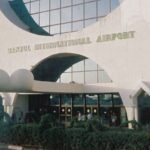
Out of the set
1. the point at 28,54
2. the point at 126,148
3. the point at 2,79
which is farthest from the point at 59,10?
the point at 126,148

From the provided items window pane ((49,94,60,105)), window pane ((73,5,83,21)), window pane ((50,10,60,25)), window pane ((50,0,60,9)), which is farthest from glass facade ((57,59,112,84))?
window pane ((50,0,60,9))

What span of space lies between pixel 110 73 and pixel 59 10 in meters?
8.90

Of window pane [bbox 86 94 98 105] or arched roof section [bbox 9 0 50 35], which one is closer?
window pane [bbox 86 94 98 105]

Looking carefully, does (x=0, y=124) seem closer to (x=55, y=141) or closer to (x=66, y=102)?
(x=55, y=141)

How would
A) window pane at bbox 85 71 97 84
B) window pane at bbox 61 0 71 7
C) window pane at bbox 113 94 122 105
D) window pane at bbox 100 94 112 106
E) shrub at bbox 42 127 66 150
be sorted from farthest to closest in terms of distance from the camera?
window pane at bbox 61 0 71 7 → window pane at bbox 85 71 97 84 → window pane at bbox 100 94 112 106 → window pane at bbox 113 94 122 105 → shrub at bbox 42 127 66 150

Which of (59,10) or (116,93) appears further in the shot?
(59,10)

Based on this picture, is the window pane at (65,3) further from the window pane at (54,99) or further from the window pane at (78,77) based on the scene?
the window pane at (54,99)

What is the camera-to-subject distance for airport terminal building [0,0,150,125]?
27453 mm

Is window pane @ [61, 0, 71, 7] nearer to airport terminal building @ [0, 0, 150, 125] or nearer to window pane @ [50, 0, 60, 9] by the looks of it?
airport terminal building @ [0, 0, 150, 125]

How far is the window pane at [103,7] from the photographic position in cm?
3167

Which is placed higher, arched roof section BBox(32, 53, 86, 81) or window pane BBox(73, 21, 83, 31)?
window pane BBox(73, 21, 83, 31)

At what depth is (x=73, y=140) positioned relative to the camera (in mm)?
17859

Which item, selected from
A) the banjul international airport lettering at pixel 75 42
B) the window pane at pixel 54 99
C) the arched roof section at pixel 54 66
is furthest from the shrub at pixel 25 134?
the window pane at pixel 54 99

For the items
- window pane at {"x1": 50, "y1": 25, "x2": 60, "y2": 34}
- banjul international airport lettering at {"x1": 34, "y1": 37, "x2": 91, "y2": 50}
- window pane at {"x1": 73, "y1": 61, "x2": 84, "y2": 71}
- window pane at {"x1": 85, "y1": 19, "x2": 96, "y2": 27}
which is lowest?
window pane at {"x1": 73, "y1": 61, "x2": 84, "y2": 71}
